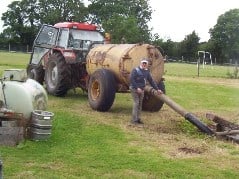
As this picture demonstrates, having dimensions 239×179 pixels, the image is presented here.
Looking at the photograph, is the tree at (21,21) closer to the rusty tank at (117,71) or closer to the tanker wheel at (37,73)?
the tanker wheel at (37,73)

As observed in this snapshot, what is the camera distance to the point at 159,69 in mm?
12688

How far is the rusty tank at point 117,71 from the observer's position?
1209 centimetres

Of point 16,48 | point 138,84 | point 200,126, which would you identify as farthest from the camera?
point 16,48

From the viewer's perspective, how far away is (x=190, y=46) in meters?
79.1

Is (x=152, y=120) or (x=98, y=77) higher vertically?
(x=98, y=77)

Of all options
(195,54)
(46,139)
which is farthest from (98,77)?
(195,54)

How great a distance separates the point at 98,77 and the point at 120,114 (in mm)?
999

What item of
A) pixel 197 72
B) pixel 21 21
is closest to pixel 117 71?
pixel 197 72

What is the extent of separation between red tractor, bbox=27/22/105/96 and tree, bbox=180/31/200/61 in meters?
62.4

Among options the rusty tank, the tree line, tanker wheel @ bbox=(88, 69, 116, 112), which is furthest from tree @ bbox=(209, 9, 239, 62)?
tanker wheel @ bbox=(88, 69, 116, 112)

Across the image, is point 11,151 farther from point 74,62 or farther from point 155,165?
point 74,62

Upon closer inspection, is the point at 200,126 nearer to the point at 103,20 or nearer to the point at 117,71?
the point at 117,71

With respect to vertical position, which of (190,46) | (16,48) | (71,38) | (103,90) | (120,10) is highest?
(120,10)

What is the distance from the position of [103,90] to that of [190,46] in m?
68.0
